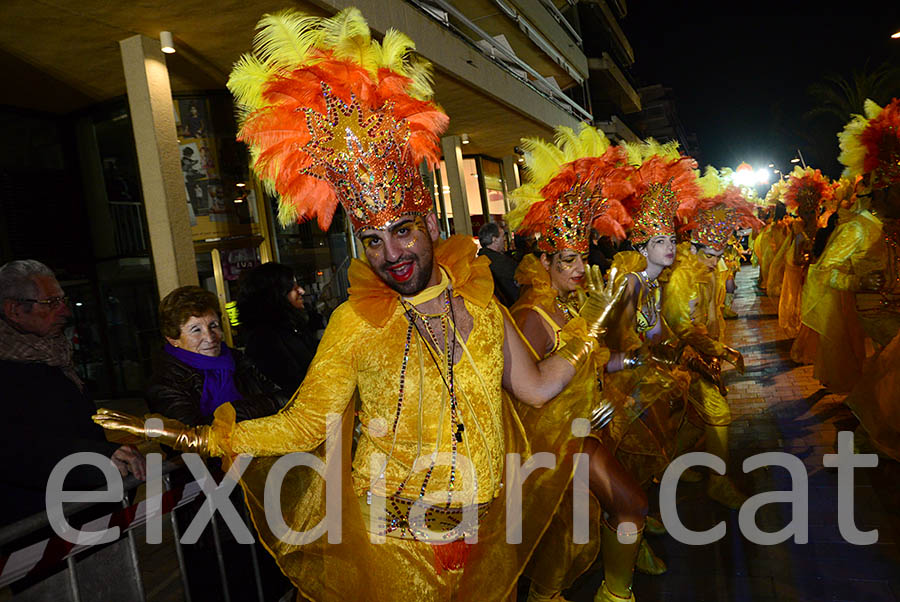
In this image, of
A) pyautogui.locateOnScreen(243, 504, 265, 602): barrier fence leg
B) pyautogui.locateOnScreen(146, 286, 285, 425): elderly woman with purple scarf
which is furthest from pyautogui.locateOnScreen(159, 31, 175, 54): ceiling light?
pyautogui.locateOnScreen(243, 504, 265, 602): barrier fence leg

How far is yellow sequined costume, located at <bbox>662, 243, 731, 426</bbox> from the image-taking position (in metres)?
4.45

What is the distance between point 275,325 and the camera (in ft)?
13.0

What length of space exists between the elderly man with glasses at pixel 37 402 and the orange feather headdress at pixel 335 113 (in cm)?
127

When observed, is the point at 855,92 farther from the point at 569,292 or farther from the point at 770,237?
the point at 569,292

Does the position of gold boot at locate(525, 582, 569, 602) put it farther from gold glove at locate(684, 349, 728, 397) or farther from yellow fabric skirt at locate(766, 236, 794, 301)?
yellow fabric skirt at locate(766, 236, 794, 301)

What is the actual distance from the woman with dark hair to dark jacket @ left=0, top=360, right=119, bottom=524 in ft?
4.30

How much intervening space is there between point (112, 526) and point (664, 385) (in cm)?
280

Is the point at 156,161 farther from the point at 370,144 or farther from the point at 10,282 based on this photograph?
the point at 370,144

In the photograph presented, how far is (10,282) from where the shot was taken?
8.80ft

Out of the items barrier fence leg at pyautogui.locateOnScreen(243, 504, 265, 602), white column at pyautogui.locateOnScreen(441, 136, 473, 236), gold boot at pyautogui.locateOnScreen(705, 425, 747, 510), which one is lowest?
gold boot at pyautogui.locateOnScreen(705, 425, 747, 510)

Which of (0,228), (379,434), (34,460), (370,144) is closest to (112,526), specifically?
(34,460)

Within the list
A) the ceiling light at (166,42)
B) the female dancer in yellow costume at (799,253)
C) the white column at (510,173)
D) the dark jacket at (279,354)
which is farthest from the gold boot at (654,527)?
the white column at (510,173)

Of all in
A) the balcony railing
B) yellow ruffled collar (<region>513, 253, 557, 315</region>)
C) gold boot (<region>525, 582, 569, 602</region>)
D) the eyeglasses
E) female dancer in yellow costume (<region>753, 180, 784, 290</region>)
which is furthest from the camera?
female dancer in yellow costume (<region>753, 180, 784, 290</region>)

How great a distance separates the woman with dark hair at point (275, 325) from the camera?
12.5 ft
